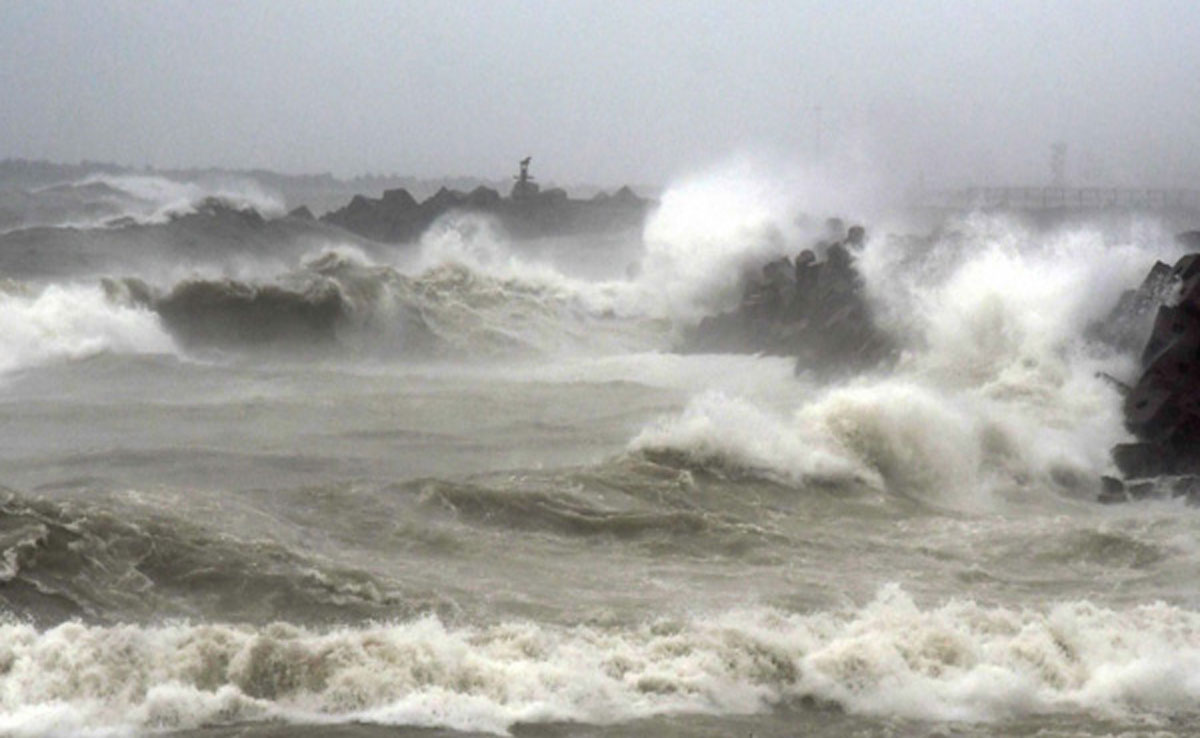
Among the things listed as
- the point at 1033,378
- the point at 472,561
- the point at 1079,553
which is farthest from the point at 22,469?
the point at 1033,378

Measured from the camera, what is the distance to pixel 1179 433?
1389 centimetres

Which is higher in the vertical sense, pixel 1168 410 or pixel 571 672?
pixel 1168 410

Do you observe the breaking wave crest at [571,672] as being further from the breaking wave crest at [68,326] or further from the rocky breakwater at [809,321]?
the breaking wave crest at [68,326]

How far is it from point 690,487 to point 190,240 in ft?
98.8

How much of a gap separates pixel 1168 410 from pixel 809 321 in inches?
377

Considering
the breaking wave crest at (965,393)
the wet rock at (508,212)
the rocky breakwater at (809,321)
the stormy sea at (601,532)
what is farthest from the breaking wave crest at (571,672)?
the wet rock at (508,212)

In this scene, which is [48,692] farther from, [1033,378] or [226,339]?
[226,339]

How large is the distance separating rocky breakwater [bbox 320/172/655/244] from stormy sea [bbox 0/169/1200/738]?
89.5 feet

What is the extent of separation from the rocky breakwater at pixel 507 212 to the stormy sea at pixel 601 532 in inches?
1074

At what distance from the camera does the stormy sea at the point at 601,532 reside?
284 inches

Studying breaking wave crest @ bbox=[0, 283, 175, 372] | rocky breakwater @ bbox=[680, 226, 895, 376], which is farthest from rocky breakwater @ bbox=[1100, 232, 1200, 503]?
breaking wave crest @ bbox=[0, 283, 175, 372]

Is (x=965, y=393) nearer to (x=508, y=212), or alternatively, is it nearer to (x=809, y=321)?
(x=809, y=321)

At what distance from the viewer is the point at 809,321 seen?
2353 centimetres

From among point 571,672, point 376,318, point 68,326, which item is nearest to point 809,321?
point 376,318
